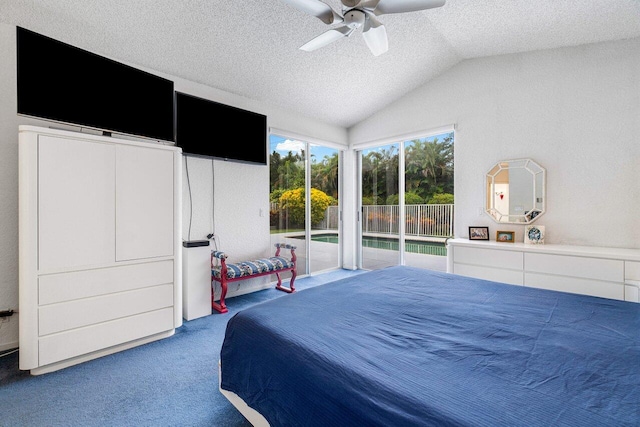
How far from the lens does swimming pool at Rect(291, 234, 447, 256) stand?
4.34 m

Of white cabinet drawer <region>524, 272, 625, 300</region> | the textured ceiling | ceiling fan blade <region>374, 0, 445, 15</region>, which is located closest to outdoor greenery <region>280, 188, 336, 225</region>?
the textured ceiling

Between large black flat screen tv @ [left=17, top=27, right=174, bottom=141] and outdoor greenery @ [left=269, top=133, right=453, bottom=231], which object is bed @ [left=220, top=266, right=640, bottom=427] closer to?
large black flat screen tv @ [left=17, top=27, right=174, bottom=141]

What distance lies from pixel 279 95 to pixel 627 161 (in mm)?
3858

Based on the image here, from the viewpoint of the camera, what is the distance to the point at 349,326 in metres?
1.38

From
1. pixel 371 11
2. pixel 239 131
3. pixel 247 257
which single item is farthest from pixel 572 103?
pixel 247 257

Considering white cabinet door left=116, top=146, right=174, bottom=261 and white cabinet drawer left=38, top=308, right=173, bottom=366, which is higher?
white cabinet door left=116, top=146, right=174, bottom=261

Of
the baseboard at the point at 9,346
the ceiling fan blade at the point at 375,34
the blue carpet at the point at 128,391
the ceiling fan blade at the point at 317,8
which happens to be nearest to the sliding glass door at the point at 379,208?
the ceiling fan blade at the point at 375,34

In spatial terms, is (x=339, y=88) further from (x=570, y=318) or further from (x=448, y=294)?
(x=570, y=318)

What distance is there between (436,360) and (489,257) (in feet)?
8.33

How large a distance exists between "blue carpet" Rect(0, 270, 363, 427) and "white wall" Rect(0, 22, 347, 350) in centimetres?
80

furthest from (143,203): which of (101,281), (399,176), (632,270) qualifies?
(632,270)

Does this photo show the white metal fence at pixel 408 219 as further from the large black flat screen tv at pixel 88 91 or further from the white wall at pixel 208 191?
the large black flat screen tv at pixel 88 91

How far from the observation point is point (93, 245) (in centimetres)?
221

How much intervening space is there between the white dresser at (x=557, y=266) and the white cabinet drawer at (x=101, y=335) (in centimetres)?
312
